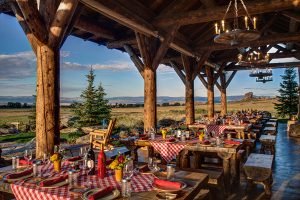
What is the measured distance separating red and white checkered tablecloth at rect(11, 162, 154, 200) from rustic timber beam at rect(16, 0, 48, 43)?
7.00 feet

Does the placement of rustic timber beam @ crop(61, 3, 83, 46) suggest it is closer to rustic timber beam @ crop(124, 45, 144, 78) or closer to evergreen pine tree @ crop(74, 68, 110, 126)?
rustic timber beam @ crop(124, 45, 144, 78)

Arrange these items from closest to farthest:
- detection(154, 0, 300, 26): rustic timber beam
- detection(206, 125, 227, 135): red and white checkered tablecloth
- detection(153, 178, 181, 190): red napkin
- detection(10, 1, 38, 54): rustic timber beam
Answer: detection(153, 178, 181, 190): red napkin < detection(10, 1, 38, 54): rustic timber beam < detection(154, 0, 300, 26): rustic timber beam < detection(206, 125, 227, 135): red and white checkered tablecloth

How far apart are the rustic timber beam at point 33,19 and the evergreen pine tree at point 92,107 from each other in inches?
427

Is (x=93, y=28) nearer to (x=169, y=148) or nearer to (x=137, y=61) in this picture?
(x=137, y=61)

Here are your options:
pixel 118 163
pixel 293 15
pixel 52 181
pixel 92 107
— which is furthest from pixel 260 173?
pixel 92 107

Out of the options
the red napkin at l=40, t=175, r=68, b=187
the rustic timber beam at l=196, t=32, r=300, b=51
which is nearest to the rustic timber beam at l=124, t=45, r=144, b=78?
the rustic timber beam at l=196, t=32, r=300, b=51

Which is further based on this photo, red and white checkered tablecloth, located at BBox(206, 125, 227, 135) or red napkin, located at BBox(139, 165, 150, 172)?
red and white checkered tablecloth, located at BBox(206, 125, 227, 135)

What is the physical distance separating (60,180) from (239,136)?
659 cm

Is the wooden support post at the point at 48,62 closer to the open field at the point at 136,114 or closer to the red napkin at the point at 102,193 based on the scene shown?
the red napkin at the point at 102,193

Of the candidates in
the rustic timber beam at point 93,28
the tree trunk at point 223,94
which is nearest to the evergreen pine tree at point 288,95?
the tree trunk at point 223,94

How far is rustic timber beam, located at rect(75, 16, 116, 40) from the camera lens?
22.2ft

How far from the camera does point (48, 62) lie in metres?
3.89

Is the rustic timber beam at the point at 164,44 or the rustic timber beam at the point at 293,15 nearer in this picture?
the rustic timber beam at the point at 164,44

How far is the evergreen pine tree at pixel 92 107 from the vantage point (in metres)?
14.4
